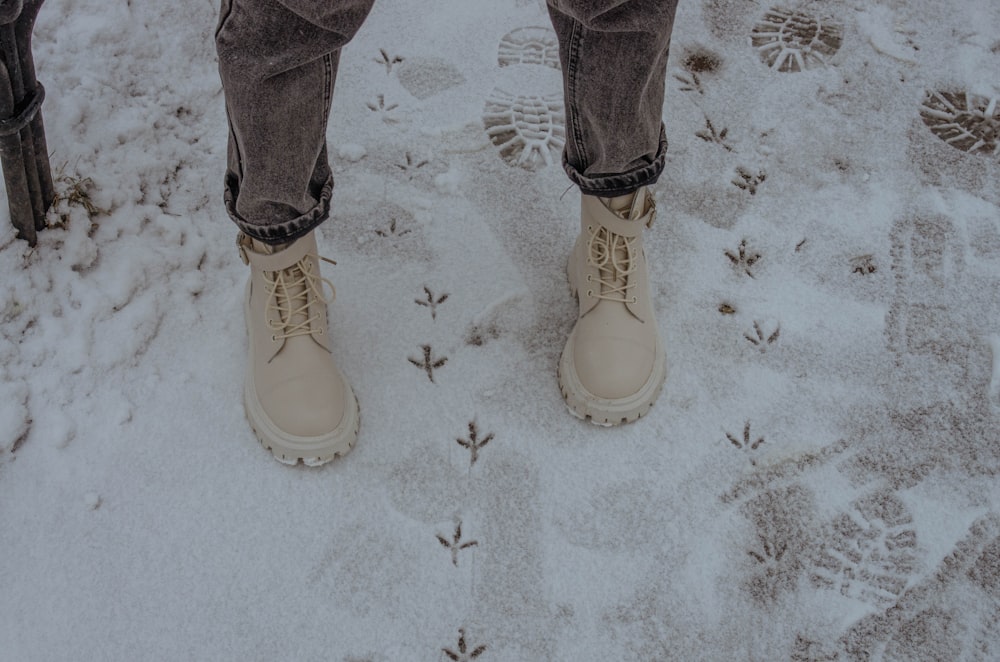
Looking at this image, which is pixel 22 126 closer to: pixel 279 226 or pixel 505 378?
pixel 279 226

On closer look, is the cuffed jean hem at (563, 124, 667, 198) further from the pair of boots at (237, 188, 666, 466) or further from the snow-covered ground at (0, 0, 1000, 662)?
the snow-covered ground at (0, 0, 1000, 662)

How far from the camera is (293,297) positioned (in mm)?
1043

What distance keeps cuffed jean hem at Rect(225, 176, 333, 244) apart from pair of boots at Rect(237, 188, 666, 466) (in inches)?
1.9

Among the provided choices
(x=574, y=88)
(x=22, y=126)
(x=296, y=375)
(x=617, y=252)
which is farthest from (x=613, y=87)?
(x=22, y=126)

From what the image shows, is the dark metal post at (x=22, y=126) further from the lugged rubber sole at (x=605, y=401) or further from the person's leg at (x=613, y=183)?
the lugged rubber sole at (x=605, y=401)

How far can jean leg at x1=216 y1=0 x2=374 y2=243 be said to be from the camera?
738 mm

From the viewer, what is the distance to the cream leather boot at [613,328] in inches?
42.0

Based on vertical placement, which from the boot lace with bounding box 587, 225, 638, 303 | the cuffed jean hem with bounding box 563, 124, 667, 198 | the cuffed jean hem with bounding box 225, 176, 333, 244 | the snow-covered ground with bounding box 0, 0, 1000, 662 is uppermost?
the cuffed jean hem with bounding box 563, 124, 667, 198

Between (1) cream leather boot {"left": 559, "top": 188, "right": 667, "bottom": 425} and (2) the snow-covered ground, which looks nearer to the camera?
(2) the snow-covered ground

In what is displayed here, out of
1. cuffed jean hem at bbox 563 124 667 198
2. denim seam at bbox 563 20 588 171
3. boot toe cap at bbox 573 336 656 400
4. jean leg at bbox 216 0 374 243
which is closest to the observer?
jean leg at bbox 216 0 374 243

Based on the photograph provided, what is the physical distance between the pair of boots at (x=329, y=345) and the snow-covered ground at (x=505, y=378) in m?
0.04

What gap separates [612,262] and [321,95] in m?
0.44

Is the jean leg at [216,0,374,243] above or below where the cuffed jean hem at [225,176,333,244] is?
above

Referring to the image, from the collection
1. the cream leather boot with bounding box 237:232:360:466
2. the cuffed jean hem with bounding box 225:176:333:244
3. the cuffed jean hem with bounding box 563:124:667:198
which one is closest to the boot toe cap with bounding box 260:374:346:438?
the cream leather boot with bounding box 237:232:360:466
